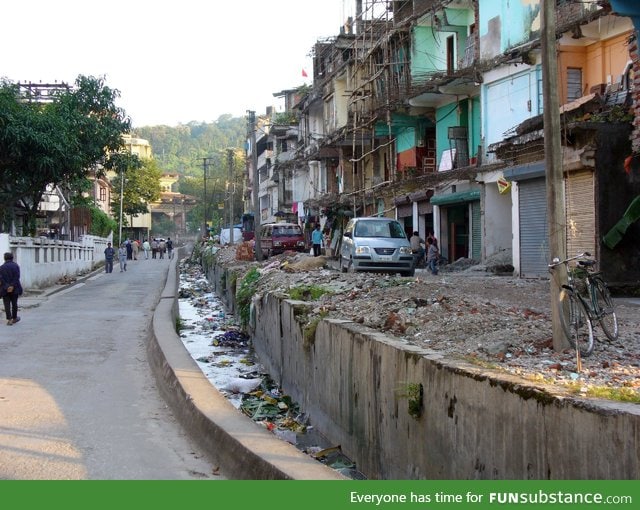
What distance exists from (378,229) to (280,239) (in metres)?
16.5

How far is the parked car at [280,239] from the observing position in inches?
1506

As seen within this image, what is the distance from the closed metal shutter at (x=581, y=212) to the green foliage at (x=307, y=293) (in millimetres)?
6588

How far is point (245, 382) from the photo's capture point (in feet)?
41.4

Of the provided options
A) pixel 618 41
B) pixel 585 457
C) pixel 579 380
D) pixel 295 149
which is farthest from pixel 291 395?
pixel 295 149

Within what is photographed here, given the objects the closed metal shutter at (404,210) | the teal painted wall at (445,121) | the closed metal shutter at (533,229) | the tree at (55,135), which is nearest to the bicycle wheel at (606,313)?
the closed metal shutter at (533,229)

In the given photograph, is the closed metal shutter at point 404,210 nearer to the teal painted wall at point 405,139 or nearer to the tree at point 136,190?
the teal painted wall at point 405,139

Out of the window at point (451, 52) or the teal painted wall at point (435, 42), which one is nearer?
the teal painted wall at point (435, 42)

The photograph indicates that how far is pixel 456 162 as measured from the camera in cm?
3030

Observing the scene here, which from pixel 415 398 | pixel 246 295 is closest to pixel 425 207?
pixel 246 295

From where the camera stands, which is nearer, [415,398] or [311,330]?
[415,398]

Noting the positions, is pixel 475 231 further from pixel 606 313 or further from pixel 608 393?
pixel 608 393

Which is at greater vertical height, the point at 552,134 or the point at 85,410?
the point at 552,134
